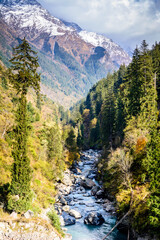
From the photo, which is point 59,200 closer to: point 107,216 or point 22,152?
point 107,216

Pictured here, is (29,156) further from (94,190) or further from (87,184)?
(87,184)

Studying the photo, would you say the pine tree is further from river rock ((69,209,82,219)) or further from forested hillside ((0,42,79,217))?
river rock ((69,209,82,219))

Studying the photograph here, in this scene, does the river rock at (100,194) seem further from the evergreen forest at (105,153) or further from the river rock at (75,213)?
the river rock at (75,213)

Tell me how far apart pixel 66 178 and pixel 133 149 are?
24344mm

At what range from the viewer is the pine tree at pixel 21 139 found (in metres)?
17.2

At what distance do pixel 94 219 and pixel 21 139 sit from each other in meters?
19.3

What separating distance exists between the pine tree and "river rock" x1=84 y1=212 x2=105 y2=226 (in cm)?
1419

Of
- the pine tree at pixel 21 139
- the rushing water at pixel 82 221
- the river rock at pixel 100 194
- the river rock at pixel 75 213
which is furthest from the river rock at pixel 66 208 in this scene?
the pine tree at pixel 21 139

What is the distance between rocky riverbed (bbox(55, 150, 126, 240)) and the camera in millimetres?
25578

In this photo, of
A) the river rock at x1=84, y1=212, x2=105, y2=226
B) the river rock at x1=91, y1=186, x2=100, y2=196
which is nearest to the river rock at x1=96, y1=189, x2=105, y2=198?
the river rock at x1=91, y1=186, x2=100, y2=196

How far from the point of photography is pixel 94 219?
90.8 feet

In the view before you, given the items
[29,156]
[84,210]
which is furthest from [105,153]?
[29,156]

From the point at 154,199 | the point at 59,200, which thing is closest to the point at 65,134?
the point at 59,200

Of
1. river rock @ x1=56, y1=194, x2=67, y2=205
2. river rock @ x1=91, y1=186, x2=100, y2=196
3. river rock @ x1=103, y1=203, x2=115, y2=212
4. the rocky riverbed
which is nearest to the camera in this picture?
the rocky riverbed
